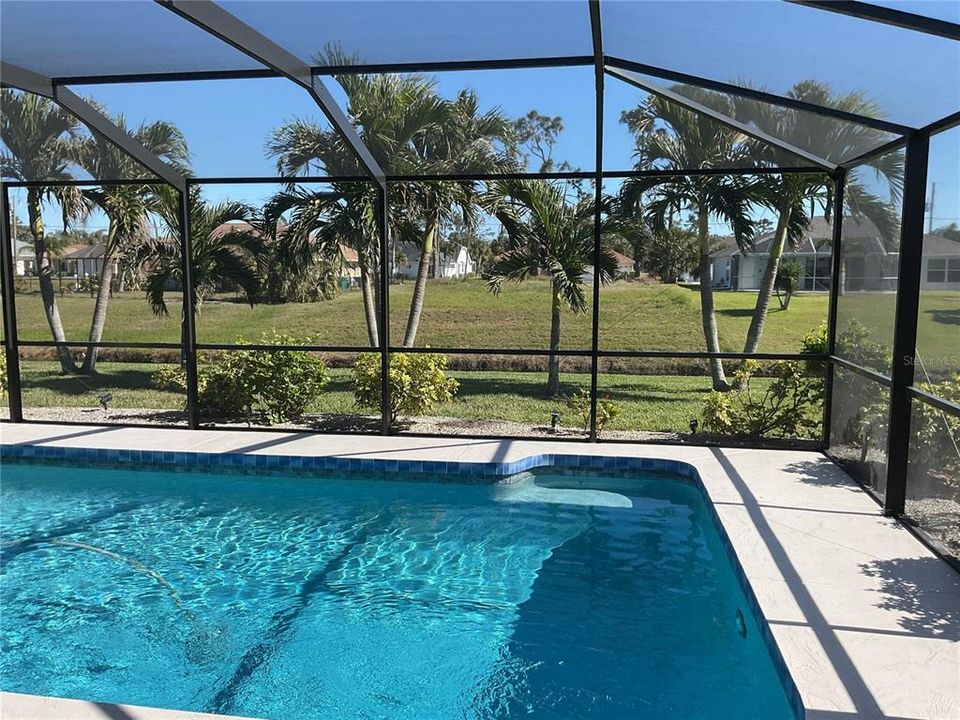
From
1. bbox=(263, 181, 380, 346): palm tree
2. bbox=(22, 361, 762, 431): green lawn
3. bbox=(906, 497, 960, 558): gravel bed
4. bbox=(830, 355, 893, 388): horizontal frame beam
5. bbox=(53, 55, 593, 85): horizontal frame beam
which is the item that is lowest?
bbox=(22, 361, 762, 431): green lawn

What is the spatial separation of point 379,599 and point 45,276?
10.5 metres

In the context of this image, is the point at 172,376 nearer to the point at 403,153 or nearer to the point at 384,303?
the point at 403,153

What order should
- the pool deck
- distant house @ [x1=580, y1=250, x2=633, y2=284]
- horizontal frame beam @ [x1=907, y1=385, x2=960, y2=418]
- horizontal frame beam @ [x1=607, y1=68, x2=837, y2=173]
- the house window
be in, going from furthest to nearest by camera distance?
1. distant house @ [x1=580, y1=250, x2=633, y2=284]
2. horizontal frame beam @ [x1=607, y1=68, x2=837, y2=173]
3. the house window
4. horizontal frame beam @ [x1=907, y1=385, x2=960, y2=418]
5. the pool deck

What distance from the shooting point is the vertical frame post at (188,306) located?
6707 millimetres

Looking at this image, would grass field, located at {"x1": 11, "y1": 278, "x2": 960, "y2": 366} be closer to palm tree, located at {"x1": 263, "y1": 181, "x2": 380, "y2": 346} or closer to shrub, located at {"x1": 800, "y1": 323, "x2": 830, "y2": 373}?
palm tree, located at {"x1": 263, "y1": 181, "x2": 380, "y2": 346}

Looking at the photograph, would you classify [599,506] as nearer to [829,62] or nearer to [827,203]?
[829,62]

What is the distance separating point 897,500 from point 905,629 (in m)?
1.57

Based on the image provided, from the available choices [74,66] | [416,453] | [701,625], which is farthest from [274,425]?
[701,625]

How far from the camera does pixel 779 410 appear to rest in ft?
22.2

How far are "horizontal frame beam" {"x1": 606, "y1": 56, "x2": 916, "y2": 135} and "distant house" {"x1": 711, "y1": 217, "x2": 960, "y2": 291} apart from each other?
739 mm

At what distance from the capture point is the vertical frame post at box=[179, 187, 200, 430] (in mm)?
6707

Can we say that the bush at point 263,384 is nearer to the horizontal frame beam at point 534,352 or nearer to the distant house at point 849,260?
the horizontal frame beam at point 534,352

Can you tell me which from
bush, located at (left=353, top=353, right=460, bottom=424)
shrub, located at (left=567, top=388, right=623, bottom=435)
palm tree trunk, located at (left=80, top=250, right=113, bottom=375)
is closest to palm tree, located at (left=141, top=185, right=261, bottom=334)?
palm tree trunk, located at (left=80, top=250, right=113, bottom=375)

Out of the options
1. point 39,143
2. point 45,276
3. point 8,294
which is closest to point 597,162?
point 8,294
